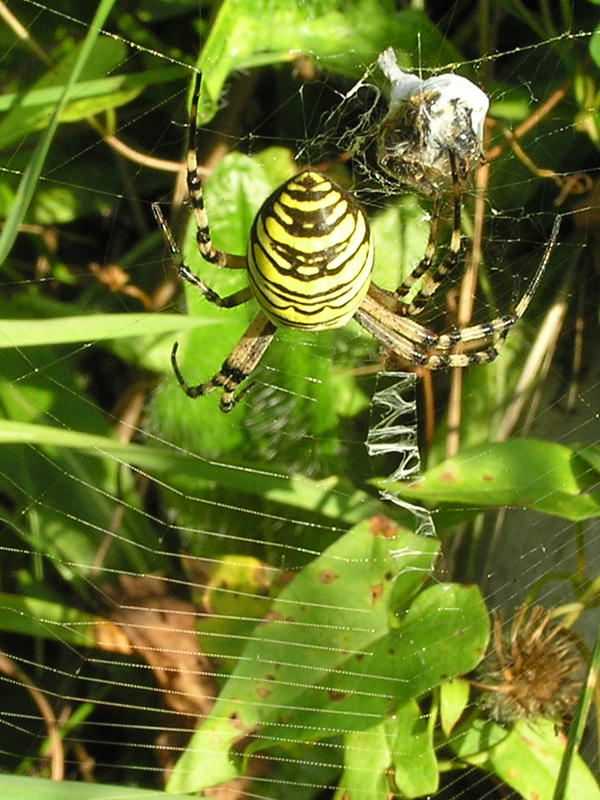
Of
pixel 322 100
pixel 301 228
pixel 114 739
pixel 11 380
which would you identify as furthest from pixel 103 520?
pixel 322 100

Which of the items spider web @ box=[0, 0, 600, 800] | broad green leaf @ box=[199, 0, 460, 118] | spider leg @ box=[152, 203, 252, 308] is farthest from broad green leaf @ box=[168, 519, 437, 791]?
broad green leaf @ box=[199, 0, 460, 118]

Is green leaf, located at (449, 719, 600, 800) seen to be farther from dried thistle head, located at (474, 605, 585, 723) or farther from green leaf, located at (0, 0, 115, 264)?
green leaf, located at (0, 0, 115, 264)

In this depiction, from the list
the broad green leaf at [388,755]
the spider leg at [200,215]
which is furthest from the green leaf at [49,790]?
the spider leg at [200,215]

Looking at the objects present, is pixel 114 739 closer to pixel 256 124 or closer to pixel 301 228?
pixel 301 228

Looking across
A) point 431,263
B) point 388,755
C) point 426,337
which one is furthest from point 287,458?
point 388,755

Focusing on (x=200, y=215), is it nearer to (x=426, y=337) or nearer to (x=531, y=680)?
(x=426, y=337)

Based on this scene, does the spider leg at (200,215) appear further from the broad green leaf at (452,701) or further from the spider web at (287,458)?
the broad green leaf at (452,701)

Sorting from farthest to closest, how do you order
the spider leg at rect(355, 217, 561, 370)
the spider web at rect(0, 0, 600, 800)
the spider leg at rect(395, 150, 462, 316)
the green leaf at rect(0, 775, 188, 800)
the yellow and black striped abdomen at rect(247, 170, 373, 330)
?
the spider leg at rect(355, 217, 561, 370) < the spider web at rect(0, 0, 600, 800) < the spider leg at rect(395, 150, 462, 316) < the yellow and black striped abdomen at rect(247, 170, 373, 330) < the green leaf at rect(0, 775, 188, 800)
